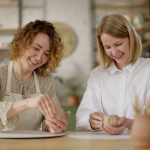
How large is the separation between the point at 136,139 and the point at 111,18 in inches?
38.9

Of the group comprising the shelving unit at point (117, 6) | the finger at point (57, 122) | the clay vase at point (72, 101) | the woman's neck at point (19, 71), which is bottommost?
the clay vase at point (72, 101)

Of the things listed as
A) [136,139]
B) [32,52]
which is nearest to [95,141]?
[136,139]

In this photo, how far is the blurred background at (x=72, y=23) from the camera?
4113 millimetres

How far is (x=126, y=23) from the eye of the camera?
1.52m

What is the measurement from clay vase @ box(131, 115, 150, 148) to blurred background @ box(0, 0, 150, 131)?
3.29 meters

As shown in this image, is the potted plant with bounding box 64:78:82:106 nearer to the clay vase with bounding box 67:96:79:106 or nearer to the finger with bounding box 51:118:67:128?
the clay vase with bounding box 67:96:79:106

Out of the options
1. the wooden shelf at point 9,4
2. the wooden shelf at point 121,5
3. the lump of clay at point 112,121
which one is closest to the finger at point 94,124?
the lump of clay at point 112,121

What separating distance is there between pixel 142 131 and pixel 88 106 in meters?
0.88

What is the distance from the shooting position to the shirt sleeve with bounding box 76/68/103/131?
1.50 m

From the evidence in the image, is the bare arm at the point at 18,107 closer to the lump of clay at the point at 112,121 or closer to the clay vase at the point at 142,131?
the lump of clay at the point at 112,121

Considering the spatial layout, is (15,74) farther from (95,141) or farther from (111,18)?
(95,141)

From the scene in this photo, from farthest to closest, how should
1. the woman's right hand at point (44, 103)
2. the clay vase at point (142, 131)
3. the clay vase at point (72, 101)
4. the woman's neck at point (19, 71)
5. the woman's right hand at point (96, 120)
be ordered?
the clay vase at point (72, 101) < the woman's neck at point (19, 71) < the woman's right hand at point (96, 120) < the woman's right hand at point (44, 103) < the clay vase at point (142, 131)

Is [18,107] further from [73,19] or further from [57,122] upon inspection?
[73,19]

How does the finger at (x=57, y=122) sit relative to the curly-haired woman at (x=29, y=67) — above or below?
below
